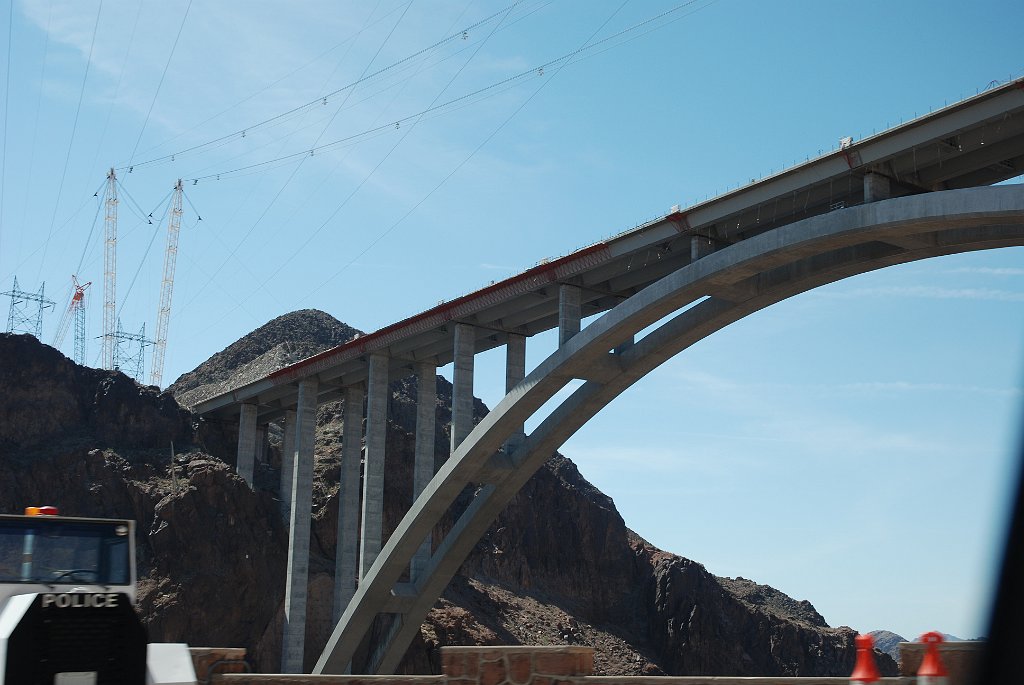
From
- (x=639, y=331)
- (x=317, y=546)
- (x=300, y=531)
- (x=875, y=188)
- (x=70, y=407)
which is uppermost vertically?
(x=875, y=188)

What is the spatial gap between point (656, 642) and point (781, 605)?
14035mm

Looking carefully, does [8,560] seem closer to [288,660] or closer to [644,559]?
[288,660]

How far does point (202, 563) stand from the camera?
42469 mm

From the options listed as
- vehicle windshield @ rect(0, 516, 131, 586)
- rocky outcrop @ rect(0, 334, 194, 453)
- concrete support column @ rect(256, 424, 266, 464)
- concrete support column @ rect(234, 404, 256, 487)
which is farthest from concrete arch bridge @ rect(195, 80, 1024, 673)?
vehicle windshield @ rect(0, 516, 131, 586)

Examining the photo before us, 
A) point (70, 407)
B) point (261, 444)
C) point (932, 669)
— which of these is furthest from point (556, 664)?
point (261, 444)

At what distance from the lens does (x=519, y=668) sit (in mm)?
10266

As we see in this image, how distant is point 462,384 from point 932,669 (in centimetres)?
2348

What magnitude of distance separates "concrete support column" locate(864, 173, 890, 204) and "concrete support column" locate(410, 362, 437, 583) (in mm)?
15602

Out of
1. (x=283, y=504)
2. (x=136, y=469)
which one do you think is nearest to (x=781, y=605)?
(x=283, y=504)

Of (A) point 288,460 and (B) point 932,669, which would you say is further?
(A) point 288,460

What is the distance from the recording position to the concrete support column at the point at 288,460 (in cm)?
4428

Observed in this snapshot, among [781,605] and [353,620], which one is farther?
[781,605]

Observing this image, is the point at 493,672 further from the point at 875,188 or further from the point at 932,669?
the point at 875,188

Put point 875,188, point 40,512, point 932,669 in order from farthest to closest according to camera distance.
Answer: point 875,188 < point 40,512 < point 932,669
